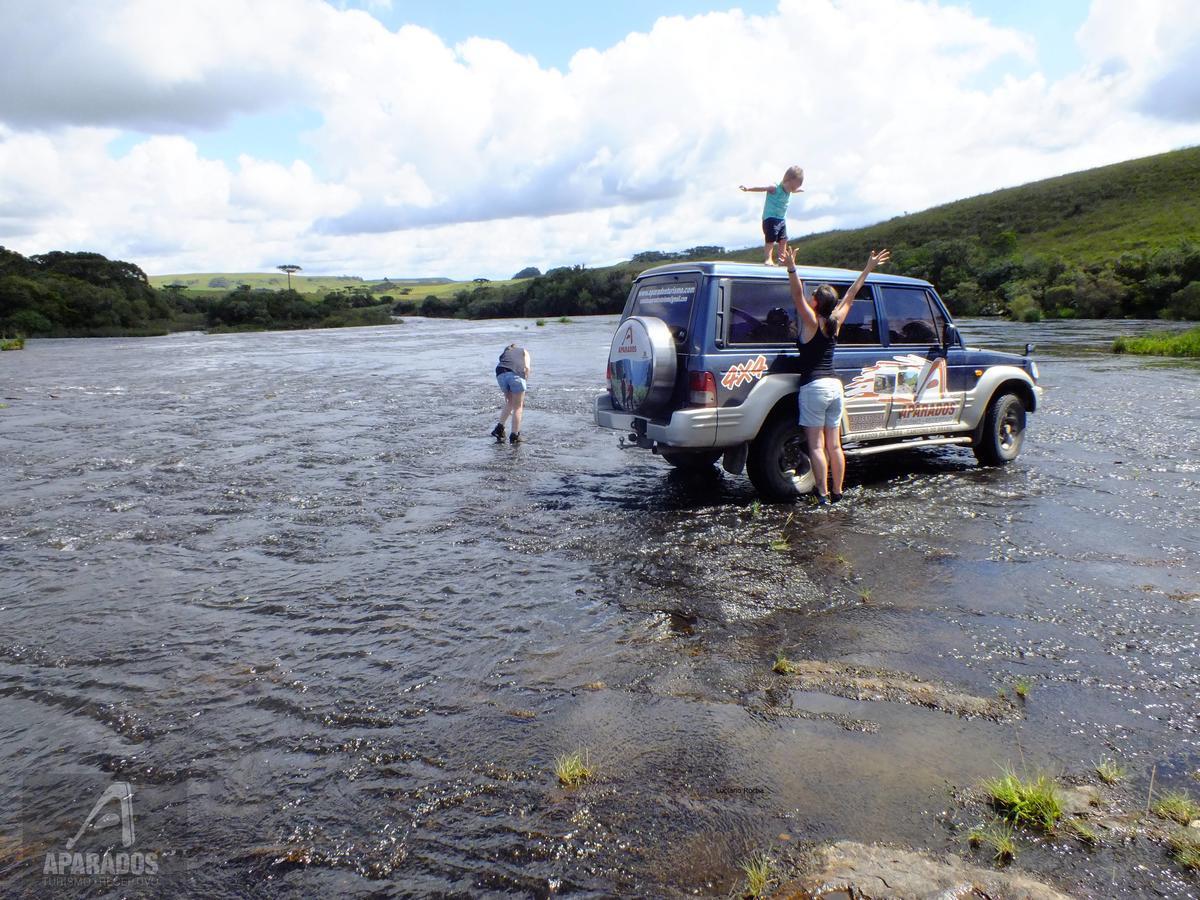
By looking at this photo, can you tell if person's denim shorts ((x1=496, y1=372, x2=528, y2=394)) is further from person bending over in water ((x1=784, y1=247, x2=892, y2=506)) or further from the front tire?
the front tire

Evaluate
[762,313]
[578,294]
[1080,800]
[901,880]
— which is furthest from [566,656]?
[578,294]

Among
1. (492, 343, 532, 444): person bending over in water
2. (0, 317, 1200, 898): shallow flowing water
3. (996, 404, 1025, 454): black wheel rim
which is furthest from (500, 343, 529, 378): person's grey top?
(996, 404, 1025, 454): black wheel rim

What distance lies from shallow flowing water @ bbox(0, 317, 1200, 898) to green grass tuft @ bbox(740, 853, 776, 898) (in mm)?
70

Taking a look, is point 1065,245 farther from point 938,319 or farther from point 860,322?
point 860,322

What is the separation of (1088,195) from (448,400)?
92.9m

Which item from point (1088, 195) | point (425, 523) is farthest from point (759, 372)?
point (1088, 195)

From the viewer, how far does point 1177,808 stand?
311 centimetres

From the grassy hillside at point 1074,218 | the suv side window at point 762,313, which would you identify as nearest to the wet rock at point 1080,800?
the suv side window at point 762,313

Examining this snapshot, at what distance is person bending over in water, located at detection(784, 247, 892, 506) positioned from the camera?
25.1 feet

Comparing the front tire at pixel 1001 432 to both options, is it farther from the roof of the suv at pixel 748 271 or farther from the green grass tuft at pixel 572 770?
the green grass tuft at pixel 572 770

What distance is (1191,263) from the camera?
45812 mm

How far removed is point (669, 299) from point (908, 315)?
307cm

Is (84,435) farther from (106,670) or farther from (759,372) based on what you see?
(759,372)

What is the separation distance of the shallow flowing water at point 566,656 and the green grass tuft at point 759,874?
2.7 inches
